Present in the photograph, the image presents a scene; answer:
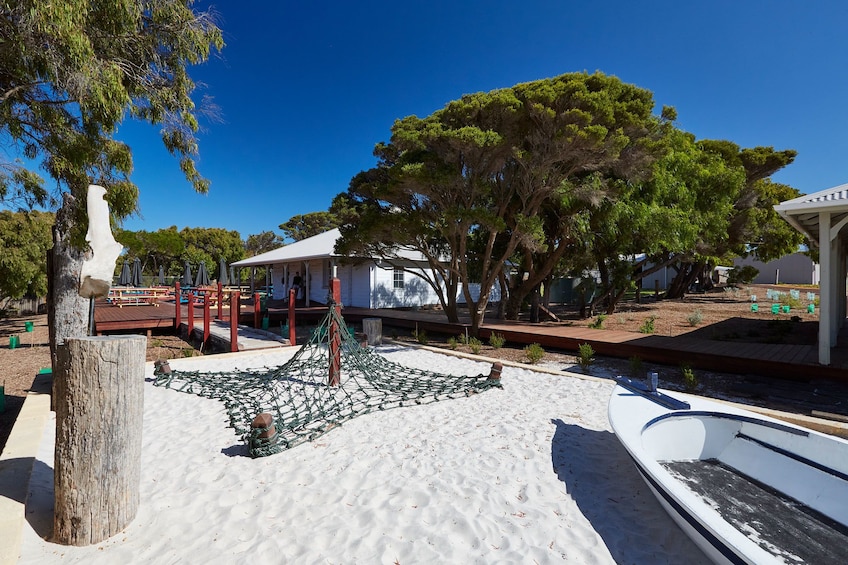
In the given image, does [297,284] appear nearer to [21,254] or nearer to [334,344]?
[21,254]

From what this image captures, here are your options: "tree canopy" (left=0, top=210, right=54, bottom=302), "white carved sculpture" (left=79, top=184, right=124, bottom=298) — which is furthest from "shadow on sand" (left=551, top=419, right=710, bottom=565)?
"tree canopy" (left=0, top=210, right=54, bottom=302)

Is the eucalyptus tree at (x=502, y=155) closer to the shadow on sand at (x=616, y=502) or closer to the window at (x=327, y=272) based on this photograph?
the shadow on sand at (x=616, y=502)

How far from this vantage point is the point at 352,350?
618 cm

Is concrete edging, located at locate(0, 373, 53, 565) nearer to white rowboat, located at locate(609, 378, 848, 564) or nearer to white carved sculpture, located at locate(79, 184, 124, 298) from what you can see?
white carved sculpture, located at locate(79, 184, 124, 298)

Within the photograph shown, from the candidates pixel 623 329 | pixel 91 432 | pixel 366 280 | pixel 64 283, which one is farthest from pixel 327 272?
pixel 91 432

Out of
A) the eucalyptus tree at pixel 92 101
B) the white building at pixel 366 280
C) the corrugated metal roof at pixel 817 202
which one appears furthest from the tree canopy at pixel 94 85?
the white building at pixel 366 280

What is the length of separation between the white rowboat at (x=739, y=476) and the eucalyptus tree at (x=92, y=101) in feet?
19.4

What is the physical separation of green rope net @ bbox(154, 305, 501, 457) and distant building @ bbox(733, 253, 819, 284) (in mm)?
35437

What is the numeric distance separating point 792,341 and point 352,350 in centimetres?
892

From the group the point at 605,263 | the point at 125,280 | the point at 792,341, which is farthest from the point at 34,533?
the point at 125,280

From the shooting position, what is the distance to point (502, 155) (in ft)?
28.3

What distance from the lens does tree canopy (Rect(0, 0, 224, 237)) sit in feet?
14.0

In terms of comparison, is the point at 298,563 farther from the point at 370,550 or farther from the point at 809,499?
the point at 809,499

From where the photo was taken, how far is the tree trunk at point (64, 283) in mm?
5395
